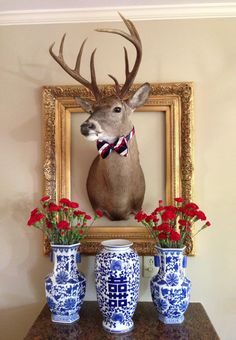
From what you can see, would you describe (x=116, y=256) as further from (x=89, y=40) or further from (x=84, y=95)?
(x=89, y=40)

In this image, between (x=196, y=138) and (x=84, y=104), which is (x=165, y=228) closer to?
(x=196, y=138)

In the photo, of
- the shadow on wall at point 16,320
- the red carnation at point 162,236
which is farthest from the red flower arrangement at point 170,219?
the shadow on wall at point 16,320

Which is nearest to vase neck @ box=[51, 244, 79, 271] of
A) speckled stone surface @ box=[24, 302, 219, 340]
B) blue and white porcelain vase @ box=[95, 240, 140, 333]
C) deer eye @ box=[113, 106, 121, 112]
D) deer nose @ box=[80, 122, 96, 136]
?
blue and white porcelain vase @ box=[95, 240, 140, 333]

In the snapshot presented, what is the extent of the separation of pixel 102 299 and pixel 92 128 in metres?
0.80

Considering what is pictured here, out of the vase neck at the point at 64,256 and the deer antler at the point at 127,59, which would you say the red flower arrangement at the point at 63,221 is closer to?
the vase neck at the point at 64,256

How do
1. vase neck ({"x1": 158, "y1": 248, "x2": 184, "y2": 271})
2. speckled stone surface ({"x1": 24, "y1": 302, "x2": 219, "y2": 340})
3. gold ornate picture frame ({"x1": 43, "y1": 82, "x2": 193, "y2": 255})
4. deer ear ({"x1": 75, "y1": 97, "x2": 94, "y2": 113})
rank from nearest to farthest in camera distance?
1. speckled stone surface ({"x1": 24, "y1": 302, "x2": 219, "y2": 340})
2. vase neck ({"x1": 158, "y1": 248, "x2": 184, "y2": 271})
3. deer ear ({"x1": 75, "y1": 97, "x2": 94, "y2": 113})
4. gold ornate picture frame ({"x1": 43, "y1": 82, "x2": 193, "y2": 255})

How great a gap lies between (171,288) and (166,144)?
2.56 feet

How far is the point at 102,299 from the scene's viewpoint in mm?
1503

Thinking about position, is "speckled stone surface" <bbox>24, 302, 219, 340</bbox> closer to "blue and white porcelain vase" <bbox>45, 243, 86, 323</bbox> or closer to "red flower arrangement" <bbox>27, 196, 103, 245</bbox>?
"blue and white porcelain vase" <bbox>45, 243, 86, 323</bbox>

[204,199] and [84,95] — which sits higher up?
[84,95]

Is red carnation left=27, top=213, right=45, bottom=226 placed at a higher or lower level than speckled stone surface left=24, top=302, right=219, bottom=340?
higher

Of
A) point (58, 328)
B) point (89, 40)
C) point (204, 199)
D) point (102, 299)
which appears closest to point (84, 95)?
point (89, 40)

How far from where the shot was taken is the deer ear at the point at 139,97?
1623 mm

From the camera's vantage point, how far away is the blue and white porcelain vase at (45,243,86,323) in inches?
61.1
